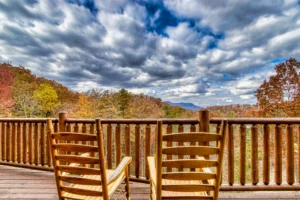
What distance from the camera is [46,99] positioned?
47.8 feet

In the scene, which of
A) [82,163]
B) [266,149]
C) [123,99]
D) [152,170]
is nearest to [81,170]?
[82,163]

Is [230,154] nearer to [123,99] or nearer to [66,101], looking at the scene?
[123,99]

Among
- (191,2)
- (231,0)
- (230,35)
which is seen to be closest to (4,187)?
(191,2)

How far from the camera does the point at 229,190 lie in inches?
96.0

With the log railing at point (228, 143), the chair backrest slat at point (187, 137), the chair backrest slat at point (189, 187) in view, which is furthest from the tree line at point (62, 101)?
the chair backrest slat at point (187, 137)

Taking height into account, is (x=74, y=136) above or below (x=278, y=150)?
above

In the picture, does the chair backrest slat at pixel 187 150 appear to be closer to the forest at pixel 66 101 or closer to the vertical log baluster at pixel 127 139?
the vertical log baluster at pixel 127 139

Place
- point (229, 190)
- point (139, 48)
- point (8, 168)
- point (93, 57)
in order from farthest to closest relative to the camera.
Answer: point (93, 57), point (139, 48), point (8, 168), point (229, 190)

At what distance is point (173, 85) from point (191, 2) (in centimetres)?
1376

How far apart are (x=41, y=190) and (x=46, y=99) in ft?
→ 45.9

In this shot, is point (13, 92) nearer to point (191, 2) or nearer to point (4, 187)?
point (4, 187)

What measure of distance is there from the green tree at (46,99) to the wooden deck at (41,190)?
500 inches

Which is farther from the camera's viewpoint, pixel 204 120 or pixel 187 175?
pixel 204 120

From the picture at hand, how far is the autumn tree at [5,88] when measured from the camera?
12.7m
